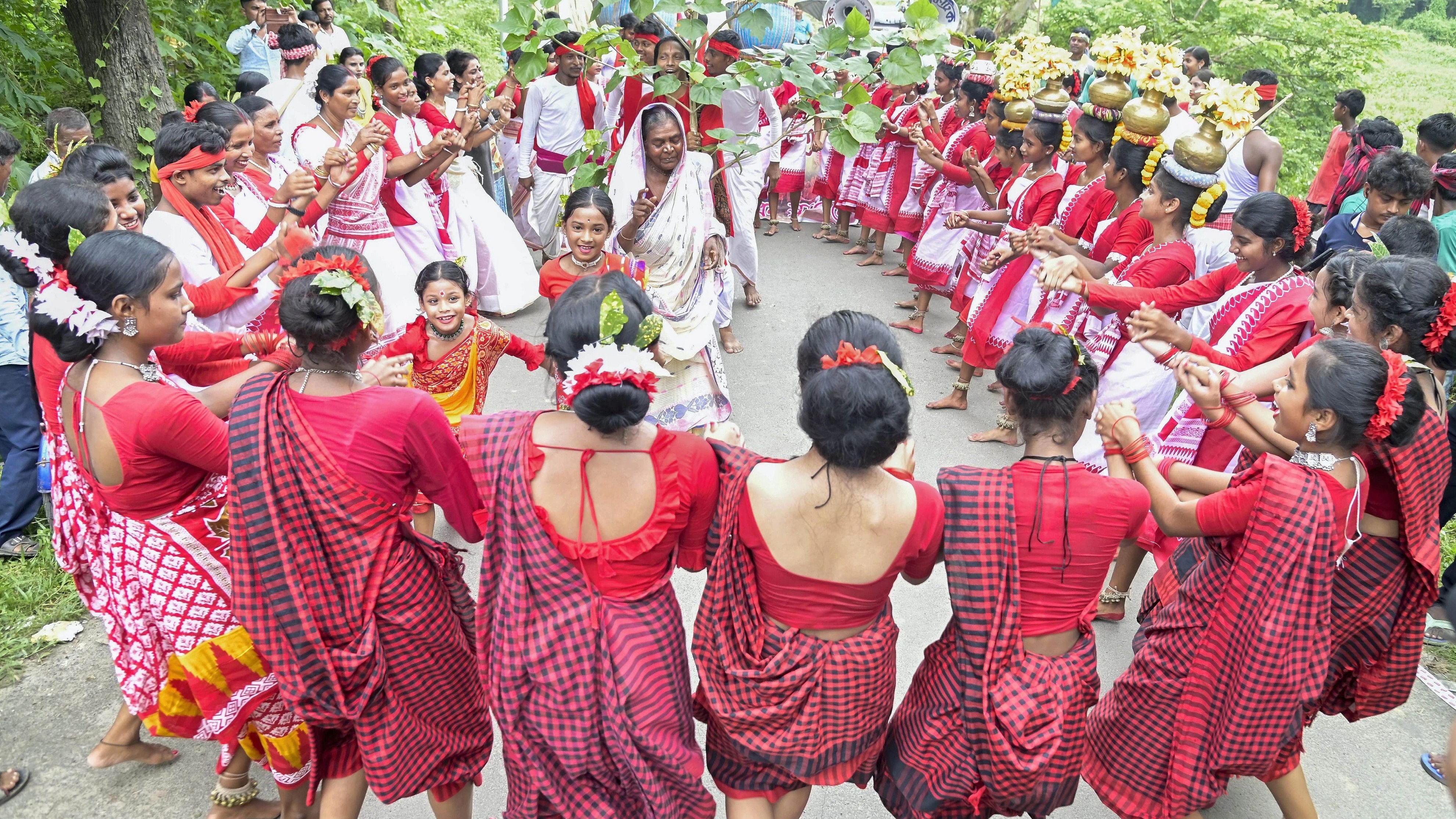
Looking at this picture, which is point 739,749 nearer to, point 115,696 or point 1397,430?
point 1397,430

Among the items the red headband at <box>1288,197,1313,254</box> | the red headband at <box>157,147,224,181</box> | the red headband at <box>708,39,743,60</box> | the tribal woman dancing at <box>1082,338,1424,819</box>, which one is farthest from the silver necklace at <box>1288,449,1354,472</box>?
the red headband at <box>708,39,743,60</box>

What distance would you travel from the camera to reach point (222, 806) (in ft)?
9.18

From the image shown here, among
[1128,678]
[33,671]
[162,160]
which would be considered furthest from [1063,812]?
[162,160]

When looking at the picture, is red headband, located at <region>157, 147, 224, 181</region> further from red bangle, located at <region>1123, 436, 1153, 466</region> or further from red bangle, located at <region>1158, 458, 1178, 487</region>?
red bangle, located at <region>1158, 458, 1178, 487</region>

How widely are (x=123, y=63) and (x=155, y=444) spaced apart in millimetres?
5683

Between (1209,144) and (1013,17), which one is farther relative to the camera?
(1013,17)

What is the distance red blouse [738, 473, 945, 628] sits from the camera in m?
2.21

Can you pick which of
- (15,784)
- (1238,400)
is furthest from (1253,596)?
(15,784)

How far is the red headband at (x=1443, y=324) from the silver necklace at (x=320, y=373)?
296 centimetres

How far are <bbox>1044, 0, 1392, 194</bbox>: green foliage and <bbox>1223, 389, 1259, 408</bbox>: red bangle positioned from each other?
905 cm

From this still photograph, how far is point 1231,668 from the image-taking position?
95.0 inches

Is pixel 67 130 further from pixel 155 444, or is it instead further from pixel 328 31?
pixel 328 31

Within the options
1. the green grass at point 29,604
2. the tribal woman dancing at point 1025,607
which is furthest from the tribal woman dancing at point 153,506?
the tribal woman dancing at point 1025,607

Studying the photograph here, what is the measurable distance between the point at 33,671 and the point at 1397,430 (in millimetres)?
4420
